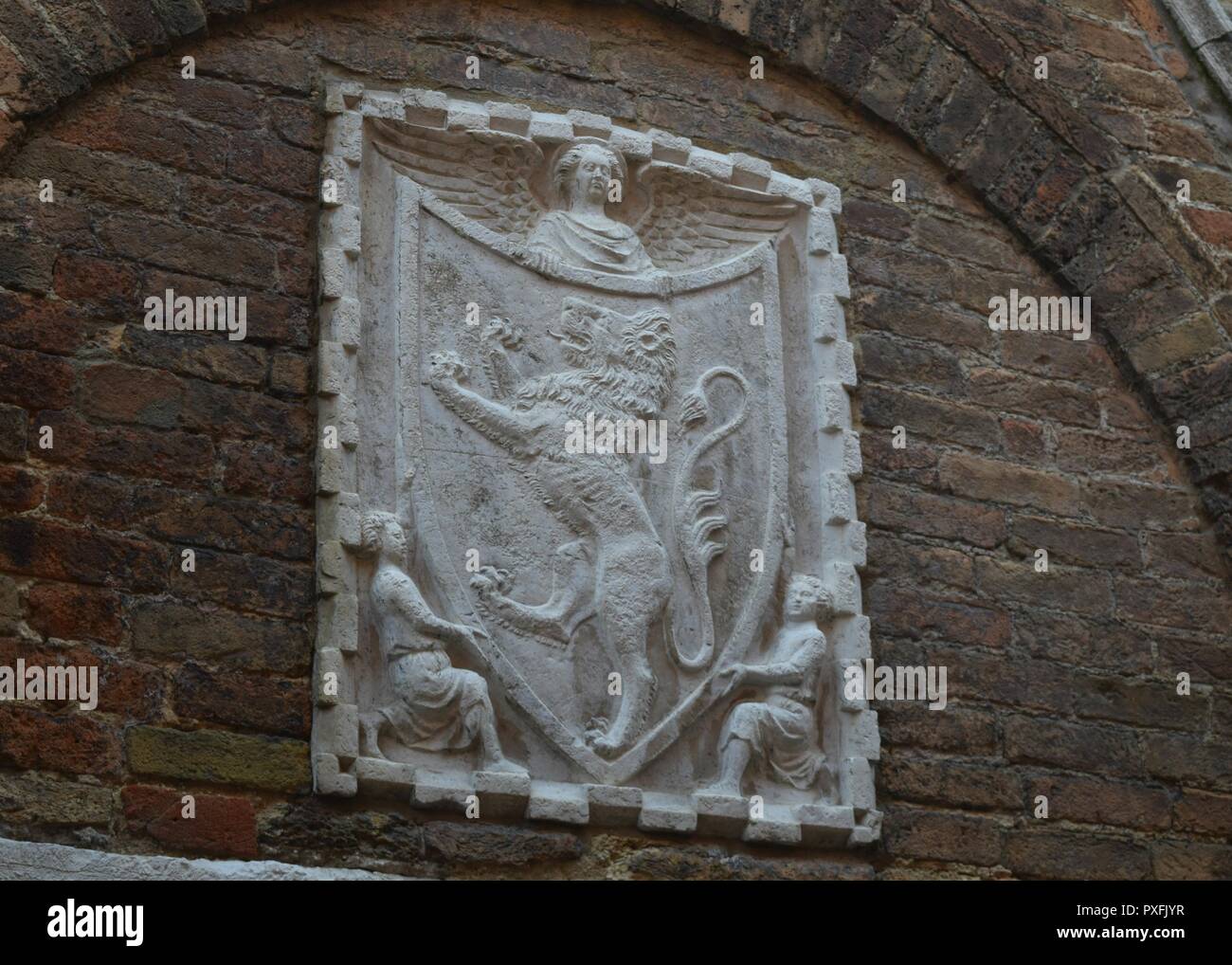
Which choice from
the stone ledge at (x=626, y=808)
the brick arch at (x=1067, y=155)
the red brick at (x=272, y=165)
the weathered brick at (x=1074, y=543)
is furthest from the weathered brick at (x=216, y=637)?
the brick arch at (x=1067, y=155)

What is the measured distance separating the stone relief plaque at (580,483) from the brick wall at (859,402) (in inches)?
4.0

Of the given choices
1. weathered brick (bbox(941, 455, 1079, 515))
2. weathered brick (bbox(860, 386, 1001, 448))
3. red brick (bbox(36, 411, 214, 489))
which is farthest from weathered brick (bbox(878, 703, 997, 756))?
red brick (bbox(36, 411, 214, 489))

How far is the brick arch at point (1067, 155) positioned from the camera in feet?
20.3

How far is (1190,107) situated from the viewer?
6613 millimetres

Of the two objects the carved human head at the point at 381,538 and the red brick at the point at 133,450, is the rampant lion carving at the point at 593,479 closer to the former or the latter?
the carved human head at the point at 381,538

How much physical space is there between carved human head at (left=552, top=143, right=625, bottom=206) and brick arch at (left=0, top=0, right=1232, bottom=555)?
59cm

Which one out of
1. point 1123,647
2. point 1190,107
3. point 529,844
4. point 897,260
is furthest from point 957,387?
point 529,844

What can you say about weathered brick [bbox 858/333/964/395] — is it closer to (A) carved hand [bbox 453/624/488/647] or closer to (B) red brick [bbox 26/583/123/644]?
(A) carved hand [bbox 453/624/488/647]

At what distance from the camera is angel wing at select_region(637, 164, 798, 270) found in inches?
233

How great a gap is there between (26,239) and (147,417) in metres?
0.51

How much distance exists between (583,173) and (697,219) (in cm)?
37

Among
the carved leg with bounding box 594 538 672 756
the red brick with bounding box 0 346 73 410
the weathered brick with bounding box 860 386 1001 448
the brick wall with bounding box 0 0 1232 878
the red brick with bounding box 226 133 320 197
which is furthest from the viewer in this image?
the weathered brick with bounding box 860 386 1001 448

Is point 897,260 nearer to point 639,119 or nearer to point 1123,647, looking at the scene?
point 639,119

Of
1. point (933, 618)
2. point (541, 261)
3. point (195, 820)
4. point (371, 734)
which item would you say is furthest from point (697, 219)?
point (195, 820)
